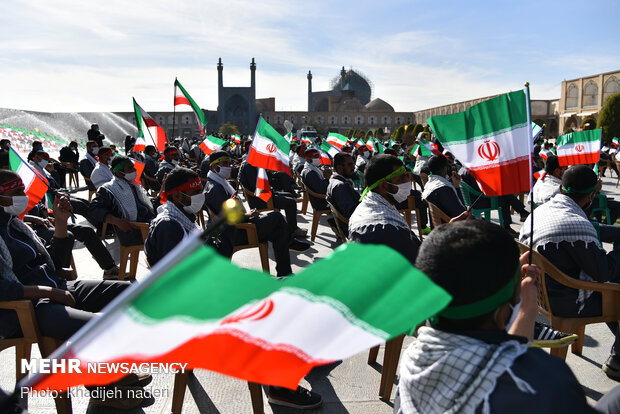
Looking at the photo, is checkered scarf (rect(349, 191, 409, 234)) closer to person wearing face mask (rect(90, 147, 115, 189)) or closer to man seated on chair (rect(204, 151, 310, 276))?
man seated on chair (rect(204, 151, 310, 276))

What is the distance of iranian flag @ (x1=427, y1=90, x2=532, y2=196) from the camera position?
286cm

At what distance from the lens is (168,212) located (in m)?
3.44

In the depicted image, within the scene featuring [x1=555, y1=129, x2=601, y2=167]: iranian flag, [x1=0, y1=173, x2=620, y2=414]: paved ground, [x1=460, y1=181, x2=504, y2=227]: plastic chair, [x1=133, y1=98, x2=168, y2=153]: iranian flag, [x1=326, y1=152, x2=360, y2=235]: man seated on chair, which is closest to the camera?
[x1=0, y1=173, x2=620, y2=414]: paved ground

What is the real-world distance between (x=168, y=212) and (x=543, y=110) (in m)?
54.2

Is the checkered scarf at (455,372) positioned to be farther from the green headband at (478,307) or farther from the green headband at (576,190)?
the green headband at (576,190)

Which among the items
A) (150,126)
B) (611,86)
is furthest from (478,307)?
(611,86)

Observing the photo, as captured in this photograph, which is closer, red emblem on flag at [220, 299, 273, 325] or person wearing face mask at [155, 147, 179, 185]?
red emblem on flag at [220, 299, 273, 325]

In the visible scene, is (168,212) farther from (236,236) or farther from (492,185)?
(492,185)

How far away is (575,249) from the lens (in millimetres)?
2877

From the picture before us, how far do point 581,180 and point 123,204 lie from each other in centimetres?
442

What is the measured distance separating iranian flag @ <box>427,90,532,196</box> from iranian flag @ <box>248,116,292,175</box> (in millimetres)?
3294

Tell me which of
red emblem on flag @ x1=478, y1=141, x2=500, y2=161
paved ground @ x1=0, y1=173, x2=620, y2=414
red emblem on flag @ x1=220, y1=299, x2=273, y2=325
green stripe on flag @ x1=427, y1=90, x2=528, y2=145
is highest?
green stripe on flag @ x1=427, y1=90, x2=528, y2=145

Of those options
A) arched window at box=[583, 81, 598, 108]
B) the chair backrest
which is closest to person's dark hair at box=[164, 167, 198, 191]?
the chair backrest

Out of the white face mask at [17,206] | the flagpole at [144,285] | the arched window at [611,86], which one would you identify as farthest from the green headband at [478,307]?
the arched window at [611,86]
